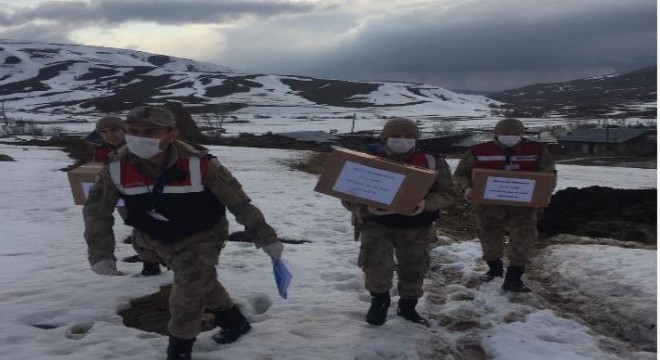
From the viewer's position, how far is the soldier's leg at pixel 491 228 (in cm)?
629

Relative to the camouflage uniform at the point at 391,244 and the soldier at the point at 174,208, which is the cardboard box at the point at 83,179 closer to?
the soldier at the point at 174,208

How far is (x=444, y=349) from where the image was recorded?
15.6 feet

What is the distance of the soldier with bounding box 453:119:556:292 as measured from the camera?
6.11m

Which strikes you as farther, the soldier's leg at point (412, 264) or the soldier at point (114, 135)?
the soldier at point (114, 135)

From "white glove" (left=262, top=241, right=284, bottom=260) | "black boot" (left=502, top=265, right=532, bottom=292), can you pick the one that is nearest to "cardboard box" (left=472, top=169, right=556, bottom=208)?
"black boot" (left=502, top=265, right=532, bottom=292)

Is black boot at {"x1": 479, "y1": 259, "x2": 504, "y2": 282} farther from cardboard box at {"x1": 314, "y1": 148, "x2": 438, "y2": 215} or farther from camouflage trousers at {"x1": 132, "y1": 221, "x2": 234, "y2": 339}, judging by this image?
camouflage trousers at {"x1": 132, "y1": 221, "x2": 234, "y2": 339}

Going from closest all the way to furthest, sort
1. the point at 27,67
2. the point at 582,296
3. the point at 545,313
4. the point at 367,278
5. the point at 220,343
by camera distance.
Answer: the point at 220,343 → the point at 367,278 → the point at 545,313 → the point at 582,296 → the point at 27,67

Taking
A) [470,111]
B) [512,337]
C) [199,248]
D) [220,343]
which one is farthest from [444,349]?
[470,111]

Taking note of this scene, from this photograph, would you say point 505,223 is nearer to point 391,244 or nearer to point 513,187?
point 513,187

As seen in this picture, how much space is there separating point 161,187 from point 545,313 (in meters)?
3.89

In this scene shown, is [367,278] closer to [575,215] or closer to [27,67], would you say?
[575,215]

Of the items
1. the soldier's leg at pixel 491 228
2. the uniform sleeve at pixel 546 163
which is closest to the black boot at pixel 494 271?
the soldier's leg at pixel 491 228

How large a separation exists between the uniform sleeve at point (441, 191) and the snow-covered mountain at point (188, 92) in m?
116

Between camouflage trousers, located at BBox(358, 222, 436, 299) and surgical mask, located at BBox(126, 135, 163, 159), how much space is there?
1.99 m
